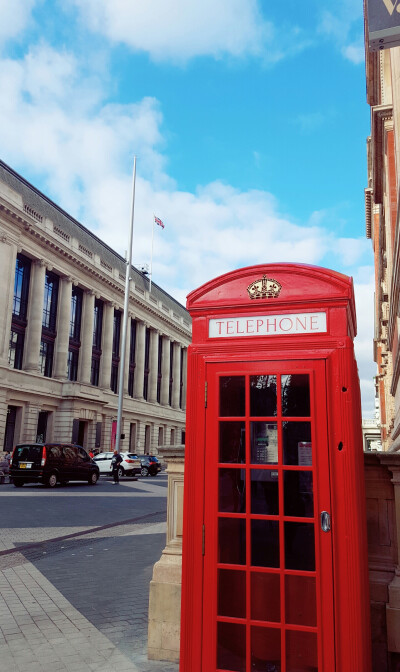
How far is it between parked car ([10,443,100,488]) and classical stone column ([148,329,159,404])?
3634 cm

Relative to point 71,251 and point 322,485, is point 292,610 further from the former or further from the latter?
point 71,251

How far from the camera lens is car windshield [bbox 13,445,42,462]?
74.0 feet

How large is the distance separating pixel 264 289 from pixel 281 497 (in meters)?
1.40

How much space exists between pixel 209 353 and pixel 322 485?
1.14 metres

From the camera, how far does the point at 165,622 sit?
4.07 meters

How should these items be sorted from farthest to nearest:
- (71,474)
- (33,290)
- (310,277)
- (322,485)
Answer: (33,290) → (71,474) → (310,277) → (322,485)

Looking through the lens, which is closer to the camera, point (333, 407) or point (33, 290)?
point (333, 407)

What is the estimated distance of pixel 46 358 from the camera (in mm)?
42531

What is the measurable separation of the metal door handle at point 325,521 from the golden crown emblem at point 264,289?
4.75ft

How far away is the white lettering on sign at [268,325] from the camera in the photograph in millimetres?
3506

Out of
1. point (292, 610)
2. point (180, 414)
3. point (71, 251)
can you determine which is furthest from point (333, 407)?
point (180, 414)

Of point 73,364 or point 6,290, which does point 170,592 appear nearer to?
point 6,290

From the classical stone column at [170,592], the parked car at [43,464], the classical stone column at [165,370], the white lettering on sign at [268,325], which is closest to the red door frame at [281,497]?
the white lettering on sign at [268,325]

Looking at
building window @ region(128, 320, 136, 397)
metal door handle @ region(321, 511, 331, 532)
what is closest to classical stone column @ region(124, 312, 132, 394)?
building window @ region(128, 320, 136, 397)
